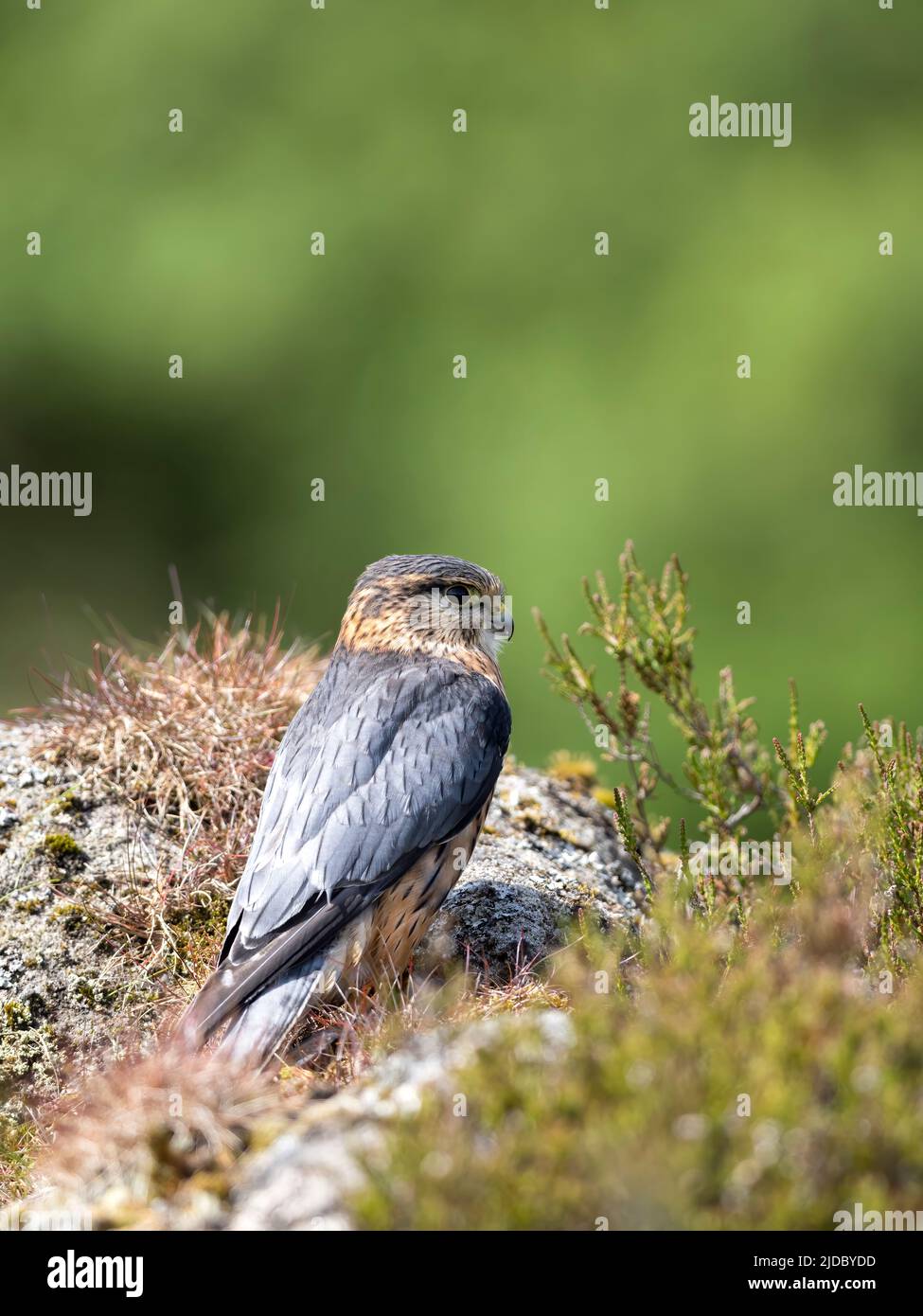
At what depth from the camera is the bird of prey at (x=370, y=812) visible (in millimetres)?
3176

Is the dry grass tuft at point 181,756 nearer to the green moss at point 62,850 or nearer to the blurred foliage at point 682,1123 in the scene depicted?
the green moss at point 62,850

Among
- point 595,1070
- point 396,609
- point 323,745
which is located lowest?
point 595,1070

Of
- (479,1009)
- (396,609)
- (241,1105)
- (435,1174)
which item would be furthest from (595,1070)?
(396,609)

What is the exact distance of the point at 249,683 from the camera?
447 cm

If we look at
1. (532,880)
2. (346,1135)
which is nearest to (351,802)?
(532,880)

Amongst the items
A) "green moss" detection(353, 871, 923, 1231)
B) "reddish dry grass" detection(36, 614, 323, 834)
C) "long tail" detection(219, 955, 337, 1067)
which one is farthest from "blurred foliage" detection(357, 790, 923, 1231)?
"reddish dry grass" detection(36, 614, 323, 834)

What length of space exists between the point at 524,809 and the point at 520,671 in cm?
662

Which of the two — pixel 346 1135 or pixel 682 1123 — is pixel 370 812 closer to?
pixel 346 1135

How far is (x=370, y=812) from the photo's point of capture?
3.38m

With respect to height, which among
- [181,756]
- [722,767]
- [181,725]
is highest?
[181,725]

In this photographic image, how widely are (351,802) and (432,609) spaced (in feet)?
2.71

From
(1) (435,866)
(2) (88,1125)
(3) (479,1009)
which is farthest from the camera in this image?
(1) (435,866)

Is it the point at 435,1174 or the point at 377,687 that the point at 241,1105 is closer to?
the point at 435,1174

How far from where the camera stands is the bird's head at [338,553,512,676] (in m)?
3.97
